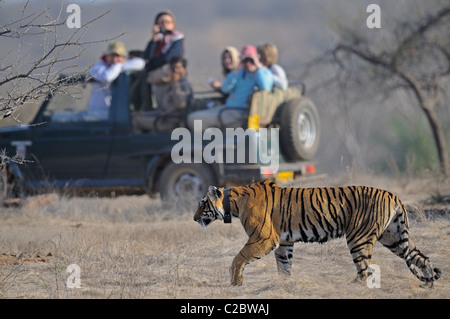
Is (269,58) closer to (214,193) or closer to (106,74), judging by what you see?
(106,74)

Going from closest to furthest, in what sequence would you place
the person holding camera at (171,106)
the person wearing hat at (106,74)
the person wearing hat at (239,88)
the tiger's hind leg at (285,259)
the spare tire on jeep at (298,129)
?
the tiger's hind leg at (285,259) < the person wearing hat at (239,88) < the spare tire on jeep at (298,129) < the person holding camera at (171,106) < the person wearing hat at (106,74)

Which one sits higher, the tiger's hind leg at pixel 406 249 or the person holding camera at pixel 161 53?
the person holding camera at pixel 161 53

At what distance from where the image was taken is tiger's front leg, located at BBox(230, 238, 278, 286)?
6.50 metres

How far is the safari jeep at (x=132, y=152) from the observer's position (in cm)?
1135

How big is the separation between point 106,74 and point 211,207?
5807 mm

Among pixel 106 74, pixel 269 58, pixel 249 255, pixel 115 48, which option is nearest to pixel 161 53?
pixel 115 48

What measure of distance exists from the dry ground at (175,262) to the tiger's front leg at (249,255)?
0.11 m

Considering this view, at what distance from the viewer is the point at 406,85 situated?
15.7 metres

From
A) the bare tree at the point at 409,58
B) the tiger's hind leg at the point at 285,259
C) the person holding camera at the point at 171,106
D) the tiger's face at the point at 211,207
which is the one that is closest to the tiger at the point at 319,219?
the tiger's face at the point at 211,207

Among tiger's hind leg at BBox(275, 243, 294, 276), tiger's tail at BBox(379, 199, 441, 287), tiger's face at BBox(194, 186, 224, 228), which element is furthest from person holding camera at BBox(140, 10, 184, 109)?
tiger's tail at BBox(379, 199, 441, 287)

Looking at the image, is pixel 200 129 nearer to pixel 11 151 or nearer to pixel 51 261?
pixel 11 151

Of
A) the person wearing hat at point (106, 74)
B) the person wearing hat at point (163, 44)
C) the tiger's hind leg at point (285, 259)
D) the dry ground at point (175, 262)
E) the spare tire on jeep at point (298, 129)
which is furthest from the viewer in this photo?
the person wearing hat at point (163, 44)

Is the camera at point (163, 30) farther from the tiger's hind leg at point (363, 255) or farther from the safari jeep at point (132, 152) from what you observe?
the tiger's hind leg at point (363, 255)

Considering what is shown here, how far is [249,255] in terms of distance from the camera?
650 centimetres
